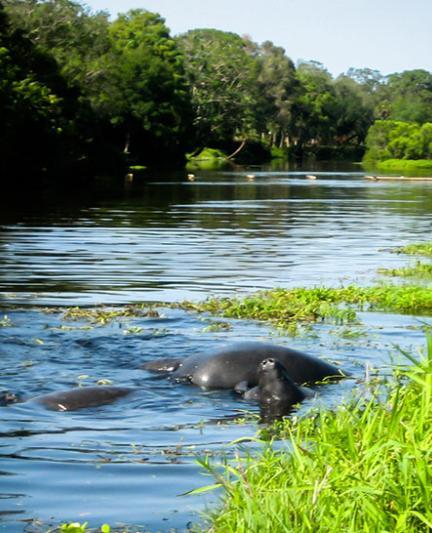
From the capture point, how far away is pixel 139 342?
1204 centimetres

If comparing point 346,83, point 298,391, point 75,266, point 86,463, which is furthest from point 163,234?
point 346,83

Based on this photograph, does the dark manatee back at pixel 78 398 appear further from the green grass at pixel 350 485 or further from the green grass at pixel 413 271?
the green grass at pixel 413 271

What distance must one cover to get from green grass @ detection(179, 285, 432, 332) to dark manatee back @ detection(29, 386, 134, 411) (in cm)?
403

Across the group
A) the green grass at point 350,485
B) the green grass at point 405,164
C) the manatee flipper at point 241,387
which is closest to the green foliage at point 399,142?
the green grass at point 405,164

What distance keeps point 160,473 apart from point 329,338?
→ 5550 mm

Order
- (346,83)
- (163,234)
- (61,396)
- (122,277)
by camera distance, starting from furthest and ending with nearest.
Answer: (346,83), (163,234), (122,277), (61,396)

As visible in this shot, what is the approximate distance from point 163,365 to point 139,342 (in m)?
1.55

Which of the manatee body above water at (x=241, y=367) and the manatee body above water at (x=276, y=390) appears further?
the manatee body above water at (x=241, y=367)

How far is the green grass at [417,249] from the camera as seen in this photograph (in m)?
23.4

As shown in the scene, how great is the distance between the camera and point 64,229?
97.6 feet

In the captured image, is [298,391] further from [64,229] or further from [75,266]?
[64,229]

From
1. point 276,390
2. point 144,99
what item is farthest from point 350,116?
point 276,390

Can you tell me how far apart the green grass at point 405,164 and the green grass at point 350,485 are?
110598 mm

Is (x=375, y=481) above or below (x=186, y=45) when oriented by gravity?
below
